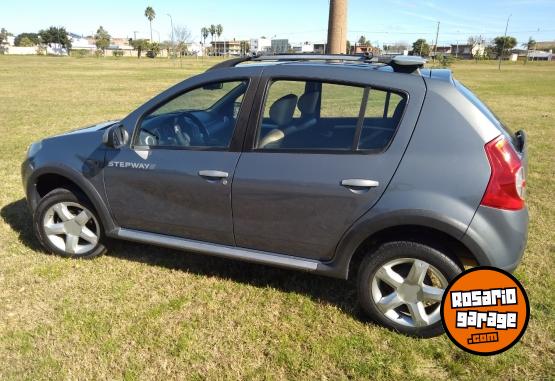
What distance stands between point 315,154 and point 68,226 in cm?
228

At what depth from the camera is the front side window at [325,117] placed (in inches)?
107

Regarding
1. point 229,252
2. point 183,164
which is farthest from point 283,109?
point 229,252

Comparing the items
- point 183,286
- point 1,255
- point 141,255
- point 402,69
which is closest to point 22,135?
point 1,255

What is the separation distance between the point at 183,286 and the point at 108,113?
406 inches

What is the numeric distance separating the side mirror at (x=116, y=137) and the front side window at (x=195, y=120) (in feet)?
0.36

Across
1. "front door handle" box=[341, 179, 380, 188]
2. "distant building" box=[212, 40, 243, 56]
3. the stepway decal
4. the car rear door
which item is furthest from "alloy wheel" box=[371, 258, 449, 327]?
"distant building" box=[212, 40, 243, 56]

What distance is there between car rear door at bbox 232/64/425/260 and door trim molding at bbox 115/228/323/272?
0.05m

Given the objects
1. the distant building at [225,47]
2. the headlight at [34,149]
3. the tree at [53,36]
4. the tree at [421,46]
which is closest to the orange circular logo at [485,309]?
the headlight at [34,149]

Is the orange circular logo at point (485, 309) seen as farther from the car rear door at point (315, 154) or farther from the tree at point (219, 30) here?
the tree at point (219, 30)

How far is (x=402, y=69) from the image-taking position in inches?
111

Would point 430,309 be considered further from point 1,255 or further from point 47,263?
point 1,255

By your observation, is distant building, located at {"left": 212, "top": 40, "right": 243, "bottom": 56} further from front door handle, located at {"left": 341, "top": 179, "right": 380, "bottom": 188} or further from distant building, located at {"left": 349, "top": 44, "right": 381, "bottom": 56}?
front door handle, located at {"left": 341, "top": 179, "right": 380, "bottom": 188}

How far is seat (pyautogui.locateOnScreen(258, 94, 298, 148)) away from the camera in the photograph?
296 centimetres

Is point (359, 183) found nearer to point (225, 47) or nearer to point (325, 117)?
point (325, 117)
